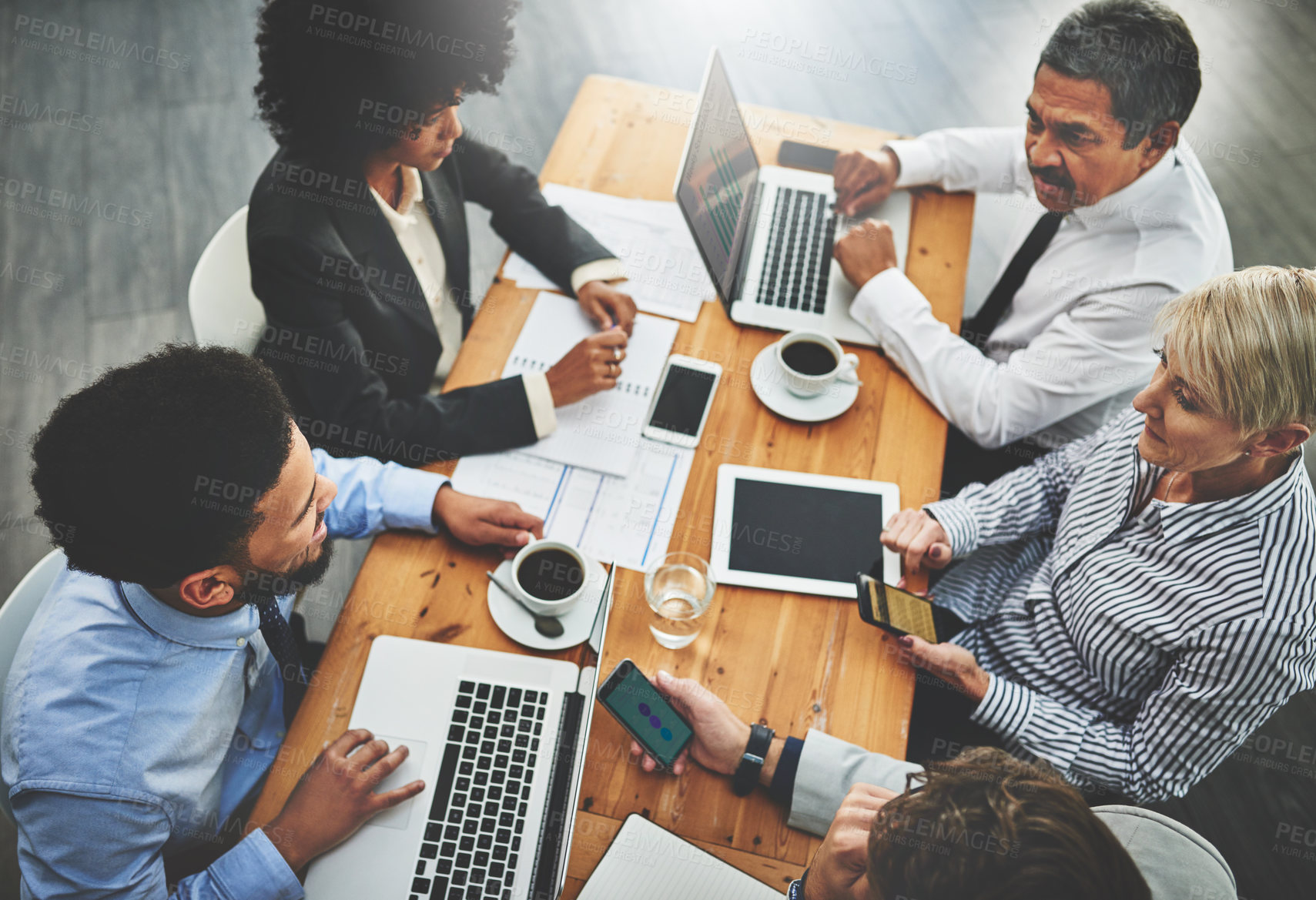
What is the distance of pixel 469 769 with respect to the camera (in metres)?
1.27

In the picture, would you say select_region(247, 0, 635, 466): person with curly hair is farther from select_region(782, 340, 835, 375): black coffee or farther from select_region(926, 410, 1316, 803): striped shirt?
select_region(926, 410, 1316, 803): striped shirt

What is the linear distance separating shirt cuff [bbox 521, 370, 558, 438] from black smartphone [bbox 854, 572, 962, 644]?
62 centimetres

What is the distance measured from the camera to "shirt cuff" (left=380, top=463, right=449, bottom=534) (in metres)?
1.47

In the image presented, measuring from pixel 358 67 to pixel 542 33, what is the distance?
2220 millimetres

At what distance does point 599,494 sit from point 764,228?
77cm

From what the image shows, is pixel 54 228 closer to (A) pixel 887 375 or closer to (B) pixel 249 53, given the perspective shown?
(B) pixel 249 53

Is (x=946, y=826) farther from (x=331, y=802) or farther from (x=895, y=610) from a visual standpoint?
(x=331, y=802)

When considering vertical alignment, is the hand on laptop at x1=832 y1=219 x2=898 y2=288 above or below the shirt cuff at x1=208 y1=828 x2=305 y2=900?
above

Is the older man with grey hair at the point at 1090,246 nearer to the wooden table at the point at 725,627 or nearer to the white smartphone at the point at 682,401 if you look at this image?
the wooden table at the point at 725,627

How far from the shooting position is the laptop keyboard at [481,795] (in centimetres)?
119

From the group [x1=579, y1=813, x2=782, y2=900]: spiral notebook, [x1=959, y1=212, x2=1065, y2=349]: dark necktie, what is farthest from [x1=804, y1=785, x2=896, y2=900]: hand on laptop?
[x1=959, y1=212, x2=1065, y2=349]: dark necktie

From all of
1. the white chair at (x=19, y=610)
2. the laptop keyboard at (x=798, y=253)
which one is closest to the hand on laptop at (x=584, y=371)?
the laptop keyboard at (x=798, y=253)

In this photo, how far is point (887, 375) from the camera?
1.74 m

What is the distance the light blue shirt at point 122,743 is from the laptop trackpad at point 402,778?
0.14 metres
